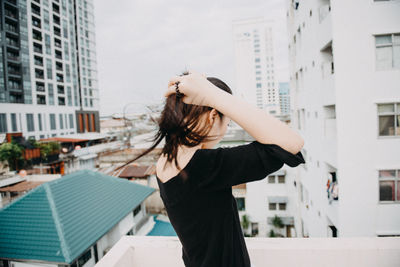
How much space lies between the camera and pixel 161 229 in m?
6.59

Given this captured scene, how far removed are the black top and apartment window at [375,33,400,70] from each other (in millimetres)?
3024

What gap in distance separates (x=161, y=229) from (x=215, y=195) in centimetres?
689

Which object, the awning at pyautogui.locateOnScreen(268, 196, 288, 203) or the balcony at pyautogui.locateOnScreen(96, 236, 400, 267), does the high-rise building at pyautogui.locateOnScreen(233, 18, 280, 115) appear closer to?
the balcony at pyautogui.locateOnScreen(96, 236, 400, 267)

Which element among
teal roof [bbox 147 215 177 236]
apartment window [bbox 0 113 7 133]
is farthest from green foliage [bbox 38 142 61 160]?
teal roof [bbox 147 215 177 236]

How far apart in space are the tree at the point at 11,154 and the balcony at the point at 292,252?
1909mm

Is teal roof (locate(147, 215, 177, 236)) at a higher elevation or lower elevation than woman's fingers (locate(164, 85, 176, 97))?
lower

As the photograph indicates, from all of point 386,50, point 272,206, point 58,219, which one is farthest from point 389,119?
point 272,206

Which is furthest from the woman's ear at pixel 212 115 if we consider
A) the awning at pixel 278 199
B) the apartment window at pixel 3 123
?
the awning at pixel 278 199

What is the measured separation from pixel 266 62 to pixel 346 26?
159 centimetres

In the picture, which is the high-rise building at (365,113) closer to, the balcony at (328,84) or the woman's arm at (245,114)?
the balcony at (328,84)

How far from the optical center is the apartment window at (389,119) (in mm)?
2582

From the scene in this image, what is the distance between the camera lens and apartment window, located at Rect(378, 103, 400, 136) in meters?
2.58

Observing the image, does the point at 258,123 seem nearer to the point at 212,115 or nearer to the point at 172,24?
the point at 212,115

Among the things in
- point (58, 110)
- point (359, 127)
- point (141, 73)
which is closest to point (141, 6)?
point (141, 73)
